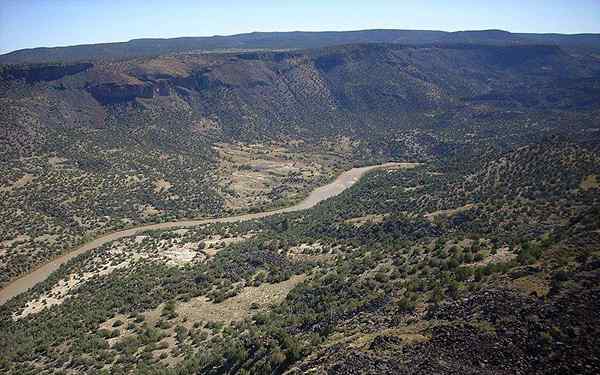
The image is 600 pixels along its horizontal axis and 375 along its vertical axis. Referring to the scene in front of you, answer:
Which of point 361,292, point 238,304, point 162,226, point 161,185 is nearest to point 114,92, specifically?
point 161,185

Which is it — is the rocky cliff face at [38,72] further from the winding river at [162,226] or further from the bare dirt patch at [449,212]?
the bare dirt patch at [449,212]

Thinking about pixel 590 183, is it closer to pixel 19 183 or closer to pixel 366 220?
pixel 366 220

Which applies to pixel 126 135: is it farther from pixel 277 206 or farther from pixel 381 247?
pixel 381 247

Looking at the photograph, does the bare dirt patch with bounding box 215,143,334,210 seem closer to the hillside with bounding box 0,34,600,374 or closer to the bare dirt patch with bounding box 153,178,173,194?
the hillside with bounding box 0,34,600,374

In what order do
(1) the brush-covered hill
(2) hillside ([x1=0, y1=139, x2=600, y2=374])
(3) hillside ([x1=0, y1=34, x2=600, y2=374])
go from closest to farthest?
(2) hillside ([x1=0, y1=139, x2=600, y2=374]) → (3) hillside ([x1=0, y1=34, x2=600, y2=374]) → (1) the brush-covered hill

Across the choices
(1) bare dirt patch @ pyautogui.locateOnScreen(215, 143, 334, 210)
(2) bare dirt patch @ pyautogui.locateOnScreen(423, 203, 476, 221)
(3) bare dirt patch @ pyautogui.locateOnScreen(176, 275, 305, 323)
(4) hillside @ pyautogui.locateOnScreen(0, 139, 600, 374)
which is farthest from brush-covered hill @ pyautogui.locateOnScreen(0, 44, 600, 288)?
(2) bare dirt patch @ pyautogui.locateOnScreen(423, 203, 476, 221)

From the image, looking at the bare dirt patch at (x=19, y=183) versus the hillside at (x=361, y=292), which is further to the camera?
the bare dirt patch at (x=19, y=183)

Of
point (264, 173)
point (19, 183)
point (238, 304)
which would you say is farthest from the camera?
point (264, 173)

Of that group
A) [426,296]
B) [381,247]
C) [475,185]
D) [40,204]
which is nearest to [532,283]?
[426,296]

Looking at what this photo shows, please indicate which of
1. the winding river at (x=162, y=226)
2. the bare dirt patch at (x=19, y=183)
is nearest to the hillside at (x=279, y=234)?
the bare dirt patch at (x=19, y=183)
